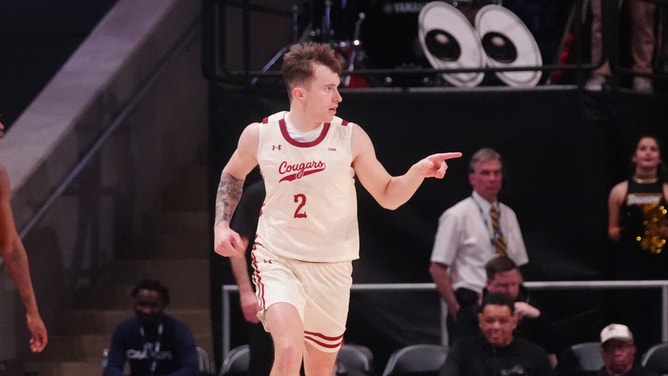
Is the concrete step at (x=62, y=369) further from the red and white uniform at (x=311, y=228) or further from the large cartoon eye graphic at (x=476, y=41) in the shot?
the red and white uniform at (x=311, y=228)

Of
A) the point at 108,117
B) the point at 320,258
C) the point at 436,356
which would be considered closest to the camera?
the point at 320,258

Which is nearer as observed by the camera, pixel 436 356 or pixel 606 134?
pixel 436 356

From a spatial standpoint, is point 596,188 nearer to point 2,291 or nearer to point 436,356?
point 436,356

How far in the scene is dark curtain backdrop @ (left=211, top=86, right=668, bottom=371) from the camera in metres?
9.39

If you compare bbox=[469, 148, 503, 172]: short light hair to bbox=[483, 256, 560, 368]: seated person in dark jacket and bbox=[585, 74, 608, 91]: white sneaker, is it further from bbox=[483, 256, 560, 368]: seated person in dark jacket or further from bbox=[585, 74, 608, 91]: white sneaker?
bbox=[585, 74, 608, 91]: white sneaker

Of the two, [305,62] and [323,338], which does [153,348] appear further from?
[305,62]

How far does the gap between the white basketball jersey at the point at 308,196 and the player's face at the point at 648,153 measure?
3.55 metres

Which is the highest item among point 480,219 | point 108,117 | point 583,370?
point 108,117

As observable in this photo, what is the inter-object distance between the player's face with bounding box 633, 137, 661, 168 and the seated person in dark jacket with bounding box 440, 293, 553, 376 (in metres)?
1.59

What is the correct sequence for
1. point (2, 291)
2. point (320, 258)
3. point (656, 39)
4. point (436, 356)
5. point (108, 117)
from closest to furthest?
point (320, 258), point (436, 356), point (2, 291), point (656, 39), point (108, 117)

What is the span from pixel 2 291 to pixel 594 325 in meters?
4.27

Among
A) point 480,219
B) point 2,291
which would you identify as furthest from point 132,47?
point 480,219

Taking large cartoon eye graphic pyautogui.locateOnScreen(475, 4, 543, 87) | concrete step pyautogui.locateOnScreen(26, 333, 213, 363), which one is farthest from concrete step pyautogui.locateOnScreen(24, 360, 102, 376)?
large cartoon eye graphic pyautogui.locateOnScreen(475, 4, 543, 87)

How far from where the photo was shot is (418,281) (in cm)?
955
